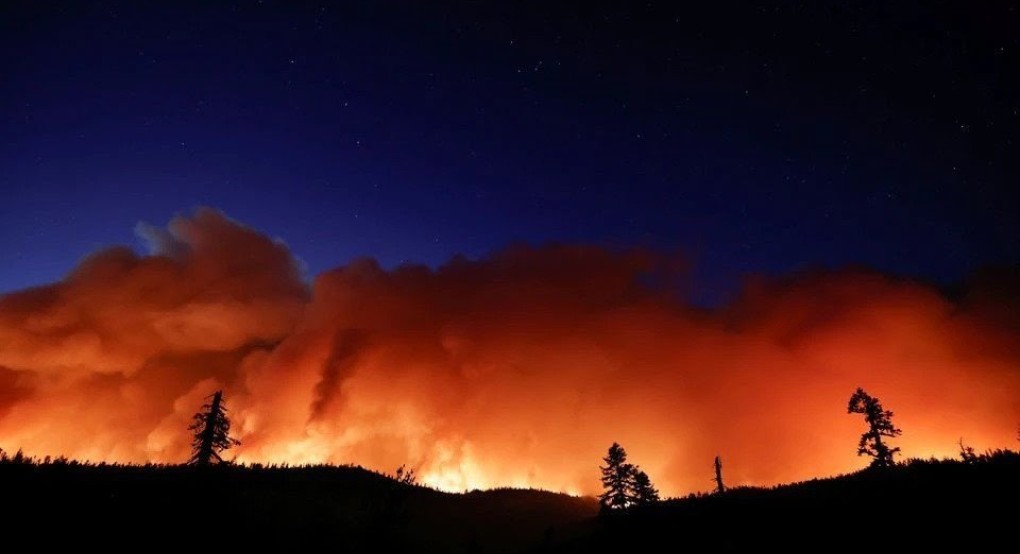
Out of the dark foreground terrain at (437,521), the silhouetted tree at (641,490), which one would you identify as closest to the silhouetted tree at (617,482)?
the silhouetted tree at (641,490)

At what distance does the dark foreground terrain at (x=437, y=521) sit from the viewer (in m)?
12.7

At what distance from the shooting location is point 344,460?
327 feet

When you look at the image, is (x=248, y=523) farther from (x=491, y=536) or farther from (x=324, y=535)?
(x=491, y=536)

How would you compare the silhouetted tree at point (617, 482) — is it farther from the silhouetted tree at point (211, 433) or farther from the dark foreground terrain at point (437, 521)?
the silhouetted tree at point (211, 433)

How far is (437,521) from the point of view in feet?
117

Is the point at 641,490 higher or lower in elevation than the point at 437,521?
higher

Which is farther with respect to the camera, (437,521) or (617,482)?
(617,482)

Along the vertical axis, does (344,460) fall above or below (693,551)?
above

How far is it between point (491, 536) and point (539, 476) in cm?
6019

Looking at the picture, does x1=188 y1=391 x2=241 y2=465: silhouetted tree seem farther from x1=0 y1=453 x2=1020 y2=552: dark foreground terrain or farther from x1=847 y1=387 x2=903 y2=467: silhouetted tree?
x1=847 y1=387 x2=903 y2=467: silhouetted tree

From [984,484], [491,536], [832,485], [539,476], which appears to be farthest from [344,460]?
[984,484]

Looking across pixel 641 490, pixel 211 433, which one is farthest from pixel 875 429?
pixel 211 433

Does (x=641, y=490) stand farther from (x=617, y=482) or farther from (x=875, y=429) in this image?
(x=875, y=429)

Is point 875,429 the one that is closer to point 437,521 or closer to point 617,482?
point 617,482
